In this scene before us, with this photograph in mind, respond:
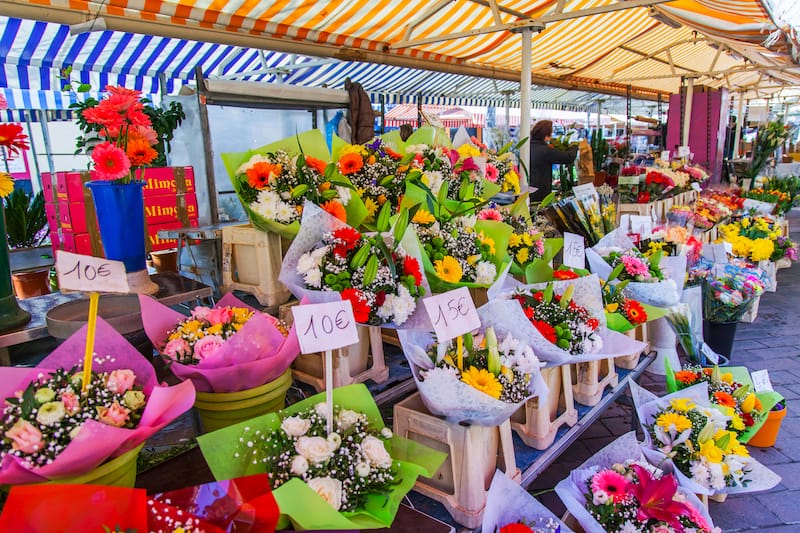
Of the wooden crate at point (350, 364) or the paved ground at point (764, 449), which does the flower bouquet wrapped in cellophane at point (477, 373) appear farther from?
the paved ground at point (764, 449)

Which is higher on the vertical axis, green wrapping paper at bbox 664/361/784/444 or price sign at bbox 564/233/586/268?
price sign at bbox 564/233/586/268

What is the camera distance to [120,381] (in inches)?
41.4

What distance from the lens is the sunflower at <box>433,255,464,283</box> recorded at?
5.30ft

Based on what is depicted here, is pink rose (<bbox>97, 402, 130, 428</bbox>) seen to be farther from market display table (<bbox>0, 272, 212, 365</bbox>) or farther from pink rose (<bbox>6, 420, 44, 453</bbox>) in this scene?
market display table (<bbox>0, 272, 212, 365</bbox>)

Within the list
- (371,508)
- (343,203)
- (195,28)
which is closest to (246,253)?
(343,203)

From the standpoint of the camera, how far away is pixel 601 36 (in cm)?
634

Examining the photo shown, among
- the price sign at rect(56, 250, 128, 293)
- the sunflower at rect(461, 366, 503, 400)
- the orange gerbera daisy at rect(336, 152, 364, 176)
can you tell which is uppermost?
the orange gerbera daisy at rect(336, 152, 364, 176)

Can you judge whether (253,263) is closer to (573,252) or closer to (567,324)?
(567,324)

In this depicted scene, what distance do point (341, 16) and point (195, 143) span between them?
5.81 ft

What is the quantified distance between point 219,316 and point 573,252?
1492 mm

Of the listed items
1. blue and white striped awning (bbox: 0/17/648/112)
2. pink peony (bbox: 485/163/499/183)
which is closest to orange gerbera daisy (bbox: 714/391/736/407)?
pink peony (bbox: 485/163/499/183)

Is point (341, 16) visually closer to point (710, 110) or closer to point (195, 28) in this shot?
point (195, 28)

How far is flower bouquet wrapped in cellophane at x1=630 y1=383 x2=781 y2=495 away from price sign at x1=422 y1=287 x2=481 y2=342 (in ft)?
3.07

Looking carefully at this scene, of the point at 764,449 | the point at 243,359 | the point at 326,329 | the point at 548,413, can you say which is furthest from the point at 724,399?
the point at 243,359
